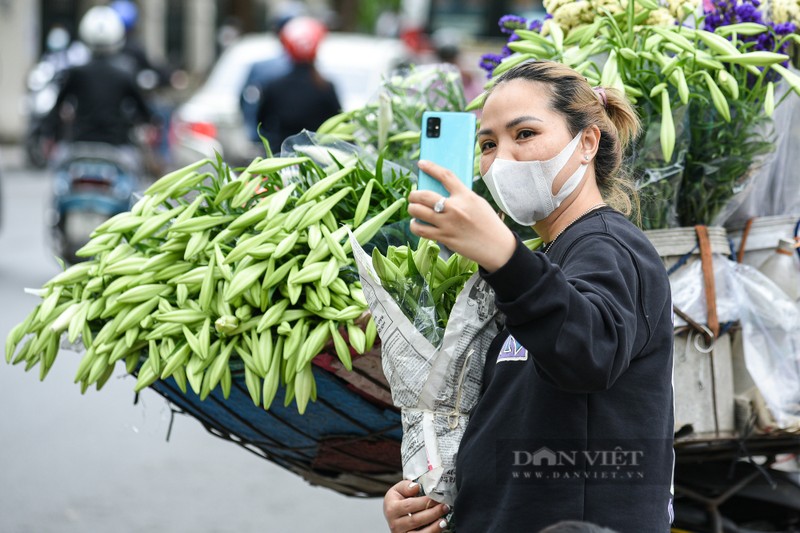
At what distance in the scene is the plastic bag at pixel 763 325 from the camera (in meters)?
2.68

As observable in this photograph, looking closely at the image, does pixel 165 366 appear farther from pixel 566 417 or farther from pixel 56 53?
pixel 56 53

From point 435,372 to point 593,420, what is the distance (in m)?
0.29

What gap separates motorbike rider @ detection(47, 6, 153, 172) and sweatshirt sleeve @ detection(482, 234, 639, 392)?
7.31 m

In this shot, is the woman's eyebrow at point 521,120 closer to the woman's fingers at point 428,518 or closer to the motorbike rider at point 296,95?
the woman's fingers at point 428,518

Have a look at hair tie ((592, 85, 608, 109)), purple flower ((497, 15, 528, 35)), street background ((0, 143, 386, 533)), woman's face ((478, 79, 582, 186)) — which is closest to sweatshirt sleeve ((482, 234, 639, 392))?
woman's face ((478, 79, 582, 186))

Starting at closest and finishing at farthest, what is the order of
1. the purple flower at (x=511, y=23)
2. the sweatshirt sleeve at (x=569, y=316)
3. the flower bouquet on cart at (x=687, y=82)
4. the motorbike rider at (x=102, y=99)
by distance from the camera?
the sweatshirt sleeve at (x=569, y=316) → the flower bouquet on cart at (x=687, y=82) → the purple flower at (x=511, y=23) → the motorbike rider at (x=102, y=99)

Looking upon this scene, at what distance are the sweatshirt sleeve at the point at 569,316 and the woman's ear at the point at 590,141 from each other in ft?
0.82

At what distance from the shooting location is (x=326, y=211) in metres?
2.48

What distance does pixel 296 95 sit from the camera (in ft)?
25.6

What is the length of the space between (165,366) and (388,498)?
24.7 inches

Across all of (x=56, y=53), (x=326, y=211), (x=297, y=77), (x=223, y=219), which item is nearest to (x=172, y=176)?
(x=223, y=219)

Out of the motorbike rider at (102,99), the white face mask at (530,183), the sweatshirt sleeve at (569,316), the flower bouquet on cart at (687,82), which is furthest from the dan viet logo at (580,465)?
the motorbike rider at (102,99)

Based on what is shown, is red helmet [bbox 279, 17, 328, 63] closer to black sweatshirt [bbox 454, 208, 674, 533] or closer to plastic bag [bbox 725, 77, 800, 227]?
plastic bag [bbox 725, 77, 800, 227]

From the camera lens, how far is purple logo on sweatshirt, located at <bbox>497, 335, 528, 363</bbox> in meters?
1.84
